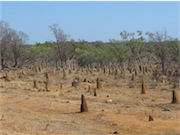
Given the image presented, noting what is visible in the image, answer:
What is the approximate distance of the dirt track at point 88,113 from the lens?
1202cm

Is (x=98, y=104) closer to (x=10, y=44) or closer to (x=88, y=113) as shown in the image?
(x=88, y=113)

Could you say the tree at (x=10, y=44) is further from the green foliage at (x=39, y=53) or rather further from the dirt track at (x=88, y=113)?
the dirt track at (x=88, y=113)

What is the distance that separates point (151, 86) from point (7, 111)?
12730 mm

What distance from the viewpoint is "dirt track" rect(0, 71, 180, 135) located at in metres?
12.0

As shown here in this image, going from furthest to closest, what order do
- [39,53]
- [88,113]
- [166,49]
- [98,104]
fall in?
[39,53], [166,49], [98,104], [88,113]

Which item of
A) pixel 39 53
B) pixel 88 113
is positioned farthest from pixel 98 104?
pixel 39 53

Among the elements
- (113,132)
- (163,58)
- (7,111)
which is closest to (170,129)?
(113,132)

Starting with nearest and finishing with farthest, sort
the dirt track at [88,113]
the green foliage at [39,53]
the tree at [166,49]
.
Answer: the dirt track at [88,113], the tree at [166,49], the green foliage at [39,53]

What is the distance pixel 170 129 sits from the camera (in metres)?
12.3

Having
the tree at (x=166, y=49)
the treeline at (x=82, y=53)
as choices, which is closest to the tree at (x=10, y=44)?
the treeline at (x=82, y=53)

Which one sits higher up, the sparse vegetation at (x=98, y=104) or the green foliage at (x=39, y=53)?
the green foliage at (x=39, y=53)

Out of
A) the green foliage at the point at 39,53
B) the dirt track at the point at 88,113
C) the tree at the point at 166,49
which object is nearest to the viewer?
the dirt track at the point at 88,113

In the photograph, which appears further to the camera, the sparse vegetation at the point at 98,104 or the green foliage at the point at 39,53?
the green foliage at the point at 39,53

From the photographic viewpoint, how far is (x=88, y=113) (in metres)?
15.0
